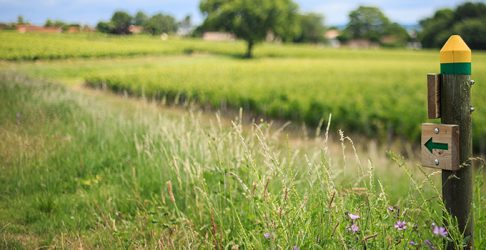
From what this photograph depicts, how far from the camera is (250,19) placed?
4638 centimetres

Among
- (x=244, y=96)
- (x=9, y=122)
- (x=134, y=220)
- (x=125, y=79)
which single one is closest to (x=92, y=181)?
(x=134, y=220)

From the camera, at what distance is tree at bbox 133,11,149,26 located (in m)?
6.34

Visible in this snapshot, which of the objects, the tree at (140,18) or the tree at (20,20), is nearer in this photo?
the tree at (20,20)

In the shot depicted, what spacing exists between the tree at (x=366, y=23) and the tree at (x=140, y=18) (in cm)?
7351

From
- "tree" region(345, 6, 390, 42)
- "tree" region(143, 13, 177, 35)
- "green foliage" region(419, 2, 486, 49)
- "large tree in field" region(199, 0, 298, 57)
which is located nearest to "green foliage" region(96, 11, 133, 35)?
"tree" region(143, 13, 177, 35)

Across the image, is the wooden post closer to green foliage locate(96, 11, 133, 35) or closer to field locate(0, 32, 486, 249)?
field locate(0, 32, 486, 249)

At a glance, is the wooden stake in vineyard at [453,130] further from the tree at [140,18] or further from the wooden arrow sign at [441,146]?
the tree at [140,18]

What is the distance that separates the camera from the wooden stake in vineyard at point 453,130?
2379 mm

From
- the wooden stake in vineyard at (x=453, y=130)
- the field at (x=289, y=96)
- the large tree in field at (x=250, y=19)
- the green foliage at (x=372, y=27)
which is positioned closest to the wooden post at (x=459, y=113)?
the wooden stake in vineyard at (x=453, y=130)

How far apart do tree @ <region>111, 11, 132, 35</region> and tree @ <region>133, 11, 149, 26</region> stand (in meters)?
0.08

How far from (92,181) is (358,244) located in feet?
9.87

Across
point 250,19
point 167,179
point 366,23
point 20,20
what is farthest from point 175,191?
point 366,23

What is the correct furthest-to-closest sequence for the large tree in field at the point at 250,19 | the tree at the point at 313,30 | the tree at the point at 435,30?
1. the tree at the point at 313,30
2. the tree at the point at 435,30
3. the large tree in field at the point at 250,19

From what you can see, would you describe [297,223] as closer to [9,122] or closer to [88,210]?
[88,210]
